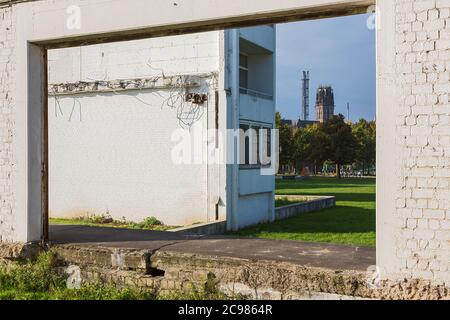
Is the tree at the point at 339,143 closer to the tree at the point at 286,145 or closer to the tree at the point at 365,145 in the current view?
the tree at the point at 365,145

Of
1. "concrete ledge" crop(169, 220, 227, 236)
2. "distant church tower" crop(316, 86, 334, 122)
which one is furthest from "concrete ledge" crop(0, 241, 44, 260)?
"distant church tower" crop(316, 86, 334, 122)

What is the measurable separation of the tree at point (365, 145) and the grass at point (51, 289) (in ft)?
131

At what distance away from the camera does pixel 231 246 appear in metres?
7.41

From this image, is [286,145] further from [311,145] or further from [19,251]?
[19,251]

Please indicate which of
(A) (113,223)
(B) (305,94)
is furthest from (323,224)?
(B) (305,94)

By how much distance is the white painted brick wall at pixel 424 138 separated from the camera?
17.1 feet

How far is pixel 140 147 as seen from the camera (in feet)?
49.1

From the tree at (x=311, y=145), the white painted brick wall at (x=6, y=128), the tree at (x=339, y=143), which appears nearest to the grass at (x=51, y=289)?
the white painted brick wall at (x=6, y=128)

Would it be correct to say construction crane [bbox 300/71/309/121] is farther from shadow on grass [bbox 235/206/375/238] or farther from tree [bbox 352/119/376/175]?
shadow on grass [bbox 235/206/375/238]

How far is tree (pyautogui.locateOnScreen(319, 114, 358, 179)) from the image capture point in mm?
44281

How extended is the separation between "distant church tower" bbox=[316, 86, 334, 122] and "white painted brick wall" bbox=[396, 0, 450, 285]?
11936 centimetres

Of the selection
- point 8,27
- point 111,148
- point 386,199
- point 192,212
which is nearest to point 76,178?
point 111,148

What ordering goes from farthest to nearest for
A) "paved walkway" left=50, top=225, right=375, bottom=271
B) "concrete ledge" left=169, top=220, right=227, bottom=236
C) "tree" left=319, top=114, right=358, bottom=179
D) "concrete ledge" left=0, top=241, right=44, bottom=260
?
1. "tree" left=319, top=114, right=358, bottom=179
2. "concrete ledge" left=169, top=220, right=227, bottom=236
3. "concrete ledge" left=0, top=241, right=44, bottom=260
4. "paved walkway" left=50, top=225, right=375, bottom=271
